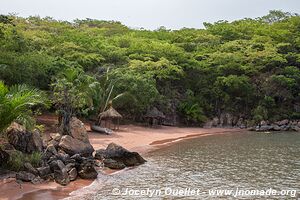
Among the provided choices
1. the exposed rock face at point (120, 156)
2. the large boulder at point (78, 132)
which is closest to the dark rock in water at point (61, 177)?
the exposed rock face at point (120, 156)

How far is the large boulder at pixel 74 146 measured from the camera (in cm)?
2025

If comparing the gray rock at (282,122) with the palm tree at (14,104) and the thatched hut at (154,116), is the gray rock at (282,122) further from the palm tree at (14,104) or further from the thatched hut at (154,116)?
the palm tree at (14,104)

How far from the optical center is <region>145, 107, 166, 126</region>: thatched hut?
41.2 meters

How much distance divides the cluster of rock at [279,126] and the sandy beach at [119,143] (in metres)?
2.55

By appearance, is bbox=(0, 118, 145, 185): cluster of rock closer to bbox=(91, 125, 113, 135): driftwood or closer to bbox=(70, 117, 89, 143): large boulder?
bbox=(70, 117, 89, 143): large boulder

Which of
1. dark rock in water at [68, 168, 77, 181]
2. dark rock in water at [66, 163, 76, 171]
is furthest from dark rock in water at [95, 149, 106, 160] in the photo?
dark rock in water at [68, 168, 77, 181]

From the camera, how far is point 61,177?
55.5 ft

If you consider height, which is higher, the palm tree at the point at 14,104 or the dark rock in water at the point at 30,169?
the palm tree at the point at 14,104

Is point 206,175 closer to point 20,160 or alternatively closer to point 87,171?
point 87,171

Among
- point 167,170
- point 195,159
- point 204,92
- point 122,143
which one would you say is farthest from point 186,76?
point 167,170

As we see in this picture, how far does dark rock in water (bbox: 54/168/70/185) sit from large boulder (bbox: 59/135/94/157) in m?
3.00

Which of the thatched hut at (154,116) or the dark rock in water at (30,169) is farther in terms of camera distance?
the thatched hut at (154,116)

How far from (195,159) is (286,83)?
27450 millimetres

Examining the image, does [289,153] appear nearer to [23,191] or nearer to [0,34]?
[23,191]
